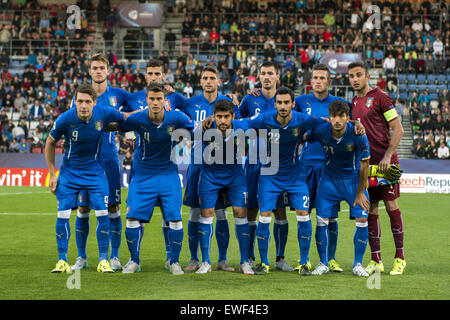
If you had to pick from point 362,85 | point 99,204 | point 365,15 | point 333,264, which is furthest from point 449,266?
point 365,15

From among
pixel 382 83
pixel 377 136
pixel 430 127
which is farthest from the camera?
pixel 382 83

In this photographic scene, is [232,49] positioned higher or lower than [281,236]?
higher

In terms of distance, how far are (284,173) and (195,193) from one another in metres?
1.17

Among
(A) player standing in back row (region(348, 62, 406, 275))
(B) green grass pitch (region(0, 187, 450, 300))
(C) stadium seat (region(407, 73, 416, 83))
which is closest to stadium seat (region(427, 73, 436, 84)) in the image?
(C) stadium seat (region(407, 73, 416, 83))

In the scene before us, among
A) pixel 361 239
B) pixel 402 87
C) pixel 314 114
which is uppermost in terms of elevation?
pixel 402 87

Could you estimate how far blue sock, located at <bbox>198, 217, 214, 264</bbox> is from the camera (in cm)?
814

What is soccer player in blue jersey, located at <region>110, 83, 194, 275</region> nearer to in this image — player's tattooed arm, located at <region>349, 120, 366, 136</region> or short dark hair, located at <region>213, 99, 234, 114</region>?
short dark hair, located at <region>213, 99, 234, 114</region>

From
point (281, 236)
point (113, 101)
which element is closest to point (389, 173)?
point (281, 236)

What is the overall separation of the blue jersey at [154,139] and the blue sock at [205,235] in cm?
76

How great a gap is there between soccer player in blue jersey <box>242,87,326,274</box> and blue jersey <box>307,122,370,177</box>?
0.46ft

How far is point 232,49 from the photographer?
30.3m

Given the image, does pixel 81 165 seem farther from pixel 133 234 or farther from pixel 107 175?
pixel 133 234

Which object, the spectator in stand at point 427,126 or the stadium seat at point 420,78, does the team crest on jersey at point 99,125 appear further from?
the stadium seat at point 420,78

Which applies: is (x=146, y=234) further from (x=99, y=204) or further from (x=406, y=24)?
(x=406, y=24)
